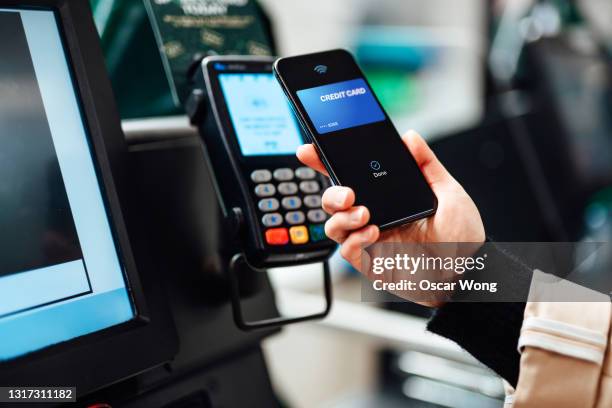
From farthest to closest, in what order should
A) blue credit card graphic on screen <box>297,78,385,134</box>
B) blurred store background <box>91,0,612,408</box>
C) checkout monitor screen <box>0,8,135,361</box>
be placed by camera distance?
blurred store background <box>91,0,612,408</box> → blue credit card graphic on screen <box>297,78,385,134</box> → checkout monitor screen <box>0,8,135,361</box>

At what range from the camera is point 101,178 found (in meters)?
0.46

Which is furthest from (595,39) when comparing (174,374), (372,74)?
(174,374)

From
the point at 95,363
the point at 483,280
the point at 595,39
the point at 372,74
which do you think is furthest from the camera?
the point at 372,74

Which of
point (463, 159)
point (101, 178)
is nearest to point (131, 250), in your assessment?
point (101, 178)

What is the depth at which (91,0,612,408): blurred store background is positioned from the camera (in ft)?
2.21

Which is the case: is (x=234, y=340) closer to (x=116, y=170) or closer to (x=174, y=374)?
(x=174, y=374)

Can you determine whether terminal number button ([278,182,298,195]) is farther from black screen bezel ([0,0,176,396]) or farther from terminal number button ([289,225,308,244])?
black screen bezel ([0,0,176,396])

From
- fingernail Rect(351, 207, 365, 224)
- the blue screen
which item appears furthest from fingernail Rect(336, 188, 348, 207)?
the blue screen

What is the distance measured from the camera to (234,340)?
0.58 m

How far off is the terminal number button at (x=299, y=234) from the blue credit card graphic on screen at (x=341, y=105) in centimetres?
9

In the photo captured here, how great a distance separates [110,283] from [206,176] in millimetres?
193

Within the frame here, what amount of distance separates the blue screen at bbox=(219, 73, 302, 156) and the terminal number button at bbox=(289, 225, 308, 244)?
0.07 m

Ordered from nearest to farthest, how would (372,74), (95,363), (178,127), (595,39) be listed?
(95,363) < (178,127) < (595,39) < (372,74)

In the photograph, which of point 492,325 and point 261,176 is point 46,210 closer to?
point 261,176
